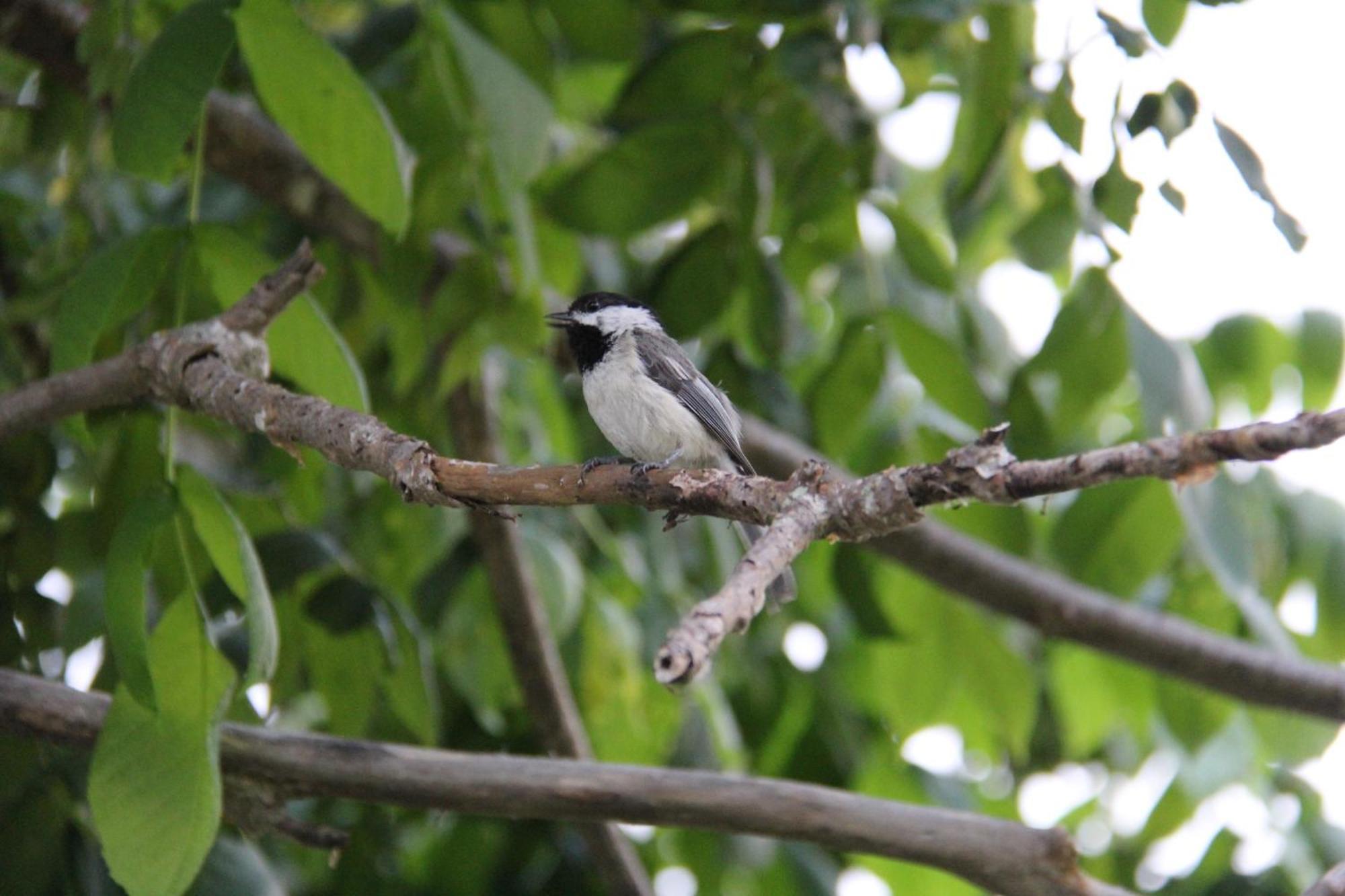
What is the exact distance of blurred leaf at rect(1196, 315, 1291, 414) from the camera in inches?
151

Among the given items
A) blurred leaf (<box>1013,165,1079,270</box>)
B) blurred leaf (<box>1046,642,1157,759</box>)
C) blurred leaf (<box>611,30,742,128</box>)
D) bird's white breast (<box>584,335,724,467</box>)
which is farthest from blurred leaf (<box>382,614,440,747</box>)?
blurred leaf (<box>1046,642,1157,759</box>)

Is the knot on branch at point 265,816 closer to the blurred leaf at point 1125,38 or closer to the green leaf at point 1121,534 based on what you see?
the green leaf at point 1121,534

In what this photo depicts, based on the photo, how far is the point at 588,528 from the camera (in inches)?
159

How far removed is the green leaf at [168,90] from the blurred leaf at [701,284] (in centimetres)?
141

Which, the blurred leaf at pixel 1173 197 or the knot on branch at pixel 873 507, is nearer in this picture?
the knot on branch at pixel 873 507

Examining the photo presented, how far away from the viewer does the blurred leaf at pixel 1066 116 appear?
107 inches

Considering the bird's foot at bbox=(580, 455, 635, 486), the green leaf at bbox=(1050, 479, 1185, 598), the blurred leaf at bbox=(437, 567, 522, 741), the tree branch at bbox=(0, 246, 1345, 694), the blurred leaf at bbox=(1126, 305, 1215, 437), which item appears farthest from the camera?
the blurred leaf at bbox=(437, 567, 522, 741)

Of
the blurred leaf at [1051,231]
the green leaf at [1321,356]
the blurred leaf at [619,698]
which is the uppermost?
the green leaf at [1321,356]

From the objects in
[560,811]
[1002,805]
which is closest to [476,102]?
[560,811]

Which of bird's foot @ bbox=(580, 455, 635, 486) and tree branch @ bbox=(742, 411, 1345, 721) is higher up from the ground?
tree branch @ bbox=(742, 411, 1345, 721)

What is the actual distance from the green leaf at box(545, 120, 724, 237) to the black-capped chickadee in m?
0.32

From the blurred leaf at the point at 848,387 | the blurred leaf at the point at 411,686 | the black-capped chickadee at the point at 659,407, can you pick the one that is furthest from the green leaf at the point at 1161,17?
the blurred leaf at the point at 411,686

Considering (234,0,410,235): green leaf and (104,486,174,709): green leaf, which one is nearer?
(104,486,174,709): green leaf

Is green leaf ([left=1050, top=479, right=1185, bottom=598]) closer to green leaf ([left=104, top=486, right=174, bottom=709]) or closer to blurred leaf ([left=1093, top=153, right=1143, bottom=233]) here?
blurred leaf ([left=1093, top=153, right=1143, bottom=233])
